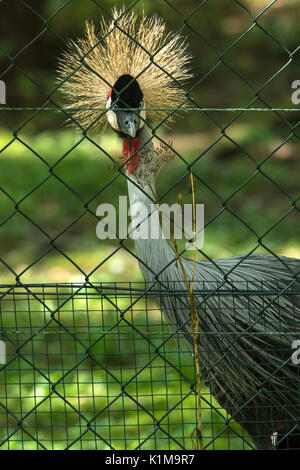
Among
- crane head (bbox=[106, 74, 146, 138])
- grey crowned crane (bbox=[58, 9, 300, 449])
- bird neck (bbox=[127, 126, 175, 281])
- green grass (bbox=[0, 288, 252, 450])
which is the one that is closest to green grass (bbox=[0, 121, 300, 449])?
green grass (bbox=[0, 288, 252, 450])

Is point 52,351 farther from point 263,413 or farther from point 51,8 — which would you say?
point 51,8

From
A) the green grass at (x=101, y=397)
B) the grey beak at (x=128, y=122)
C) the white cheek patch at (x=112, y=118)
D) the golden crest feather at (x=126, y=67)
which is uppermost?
the golden crest feather at (x=126, y=67)

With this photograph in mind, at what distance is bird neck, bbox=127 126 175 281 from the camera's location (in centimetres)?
255

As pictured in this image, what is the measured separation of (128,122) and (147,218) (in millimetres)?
407

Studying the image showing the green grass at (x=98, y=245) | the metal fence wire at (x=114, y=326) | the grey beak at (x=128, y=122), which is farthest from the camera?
the green grass at (x=98, y=245)

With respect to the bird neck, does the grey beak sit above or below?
above

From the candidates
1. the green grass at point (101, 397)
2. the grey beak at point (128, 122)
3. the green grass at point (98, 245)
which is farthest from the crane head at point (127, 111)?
the green grass at point (98, 245)

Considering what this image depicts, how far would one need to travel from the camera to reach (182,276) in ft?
9.47

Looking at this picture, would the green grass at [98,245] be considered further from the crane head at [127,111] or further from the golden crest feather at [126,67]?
the crane head at [127,111]

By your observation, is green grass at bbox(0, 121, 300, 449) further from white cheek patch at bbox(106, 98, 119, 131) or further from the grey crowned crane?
white cheek patch at bbox(106, 98, 119, 131)

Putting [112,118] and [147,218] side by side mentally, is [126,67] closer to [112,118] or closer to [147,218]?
[112,118]

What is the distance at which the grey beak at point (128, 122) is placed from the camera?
2.68 meters

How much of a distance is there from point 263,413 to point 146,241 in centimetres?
84

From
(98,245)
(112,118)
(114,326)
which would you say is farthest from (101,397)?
(98,245)
